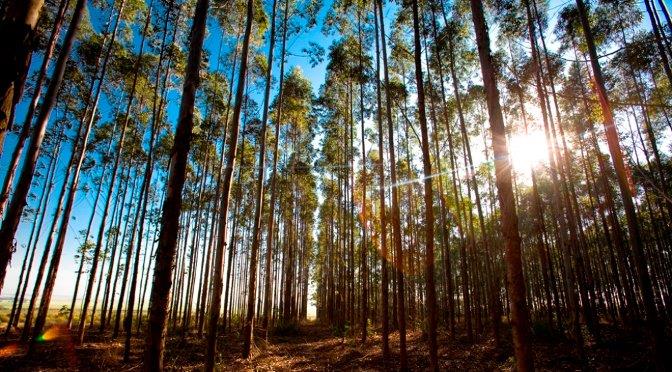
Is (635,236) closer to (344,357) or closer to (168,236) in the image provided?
(168,236)

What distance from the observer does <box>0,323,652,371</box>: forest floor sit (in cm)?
826

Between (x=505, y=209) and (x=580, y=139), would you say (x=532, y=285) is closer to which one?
(x=580, y=139)

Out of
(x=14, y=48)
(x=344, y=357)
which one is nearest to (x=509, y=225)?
(x=14, y=48)

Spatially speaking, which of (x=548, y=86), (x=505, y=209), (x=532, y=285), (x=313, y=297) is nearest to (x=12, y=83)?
(x=505, y=209)

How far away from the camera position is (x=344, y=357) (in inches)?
401

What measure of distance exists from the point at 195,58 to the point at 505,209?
4.48m

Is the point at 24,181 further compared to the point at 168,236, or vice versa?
the point at 24,181

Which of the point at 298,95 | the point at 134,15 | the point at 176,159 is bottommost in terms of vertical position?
the point at 176,159

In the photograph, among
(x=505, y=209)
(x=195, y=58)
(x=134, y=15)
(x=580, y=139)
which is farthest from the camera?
(x=580, y=139)

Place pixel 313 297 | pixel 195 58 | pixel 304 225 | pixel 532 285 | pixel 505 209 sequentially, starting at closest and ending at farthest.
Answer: pixel 505 209 → pixel 195 58 → pixel 304 225 → pixel 532 285 → pixel 313 297

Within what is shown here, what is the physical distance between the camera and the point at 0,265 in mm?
5215

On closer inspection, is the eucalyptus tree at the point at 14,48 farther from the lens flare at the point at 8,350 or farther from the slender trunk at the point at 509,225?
the lens flare at the point at 8,350

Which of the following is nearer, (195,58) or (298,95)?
(195,58)

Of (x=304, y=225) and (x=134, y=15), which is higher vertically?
(x=134, y=15)
